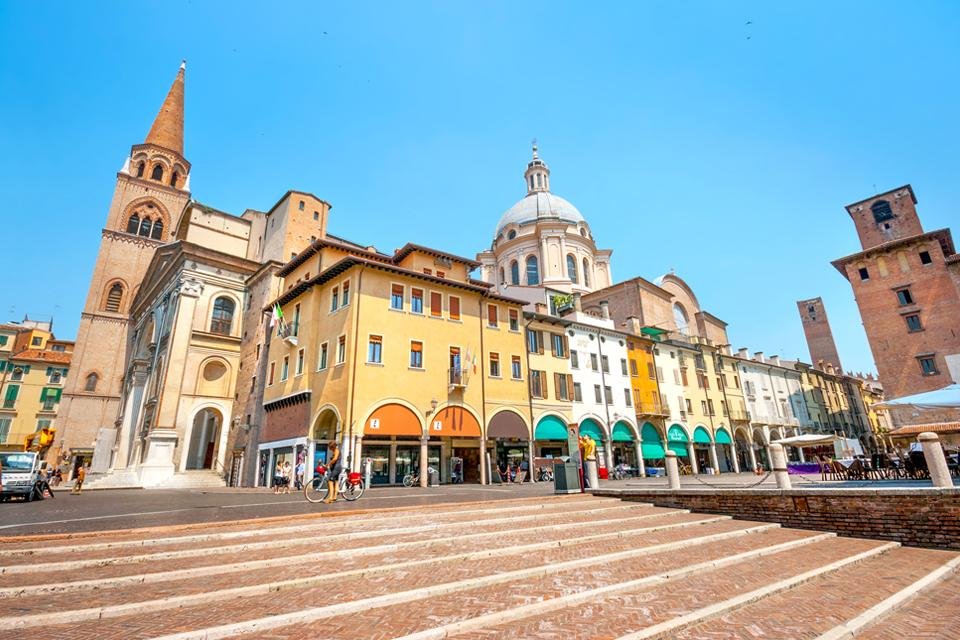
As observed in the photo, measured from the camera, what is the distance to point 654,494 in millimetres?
11984

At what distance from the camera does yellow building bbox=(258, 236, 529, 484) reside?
21.6m

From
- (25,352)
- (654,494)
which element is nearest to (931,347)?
(654,494)

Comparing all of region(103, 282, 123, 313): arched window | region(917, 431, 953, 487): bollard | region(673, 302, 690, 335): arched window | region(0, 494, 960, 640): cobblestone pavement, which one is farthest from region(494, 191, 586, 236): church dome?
region(0, 494, 960, 640): cobblestone pavement

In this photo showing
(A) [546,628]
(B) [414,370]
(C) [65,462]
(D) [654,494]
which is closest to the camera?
(A) [546,628]

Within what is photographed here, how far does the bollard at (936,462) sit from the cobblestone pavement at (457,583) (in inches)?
61.7

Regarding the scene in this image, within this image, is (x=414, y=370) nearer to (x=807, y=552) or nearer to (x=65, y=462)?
(x=807, y=552)

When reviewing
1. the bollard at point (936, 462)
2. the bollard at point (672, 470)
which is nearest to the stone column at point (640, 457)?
the bollard at point (672, 470)

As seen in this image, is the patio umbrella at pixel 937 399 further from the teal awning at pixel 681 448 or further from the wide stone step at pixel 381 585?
the teal awning at pixel 681 448

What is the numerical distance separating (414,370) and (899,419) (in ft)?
116

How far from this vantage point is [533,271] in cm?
5500

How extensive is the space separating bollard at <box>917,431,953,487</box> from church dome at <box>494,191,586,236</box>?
4888 cm

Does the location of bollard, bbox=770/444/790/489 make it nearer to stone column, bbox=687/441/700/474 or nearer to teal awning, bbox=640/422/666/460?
teal awning, bbox=640/422/666/460

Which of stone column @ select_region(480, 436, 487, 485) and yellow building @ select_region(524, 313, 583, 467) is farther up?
yellow building @ select_region(524, 313, 583, 467)

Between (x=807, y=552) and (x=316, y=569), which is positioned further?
(x=807, y=552)
